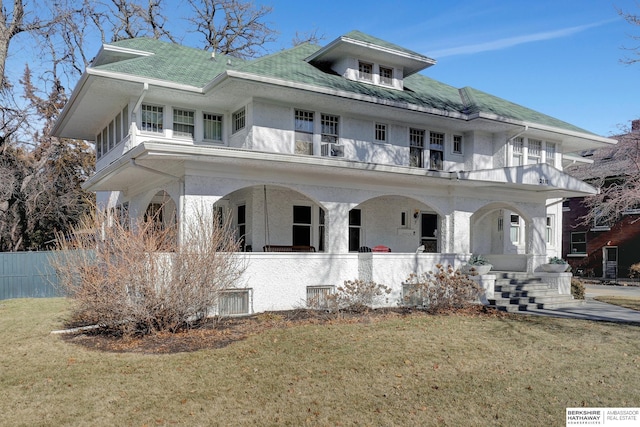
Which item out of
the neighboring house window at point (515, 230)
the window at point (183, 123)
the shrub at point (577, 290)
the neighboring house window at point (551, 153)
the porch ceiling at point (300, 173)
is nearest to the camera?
the porch ceiling at point (300, 173)

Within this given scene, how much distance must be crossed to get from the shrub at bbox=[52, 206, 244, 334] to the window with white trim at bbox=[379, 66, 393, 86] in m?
9.54

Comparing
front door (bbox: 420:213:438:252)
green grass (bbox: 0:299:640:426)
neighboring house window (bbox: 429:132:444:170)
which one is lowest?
green grass (bbox: 0:299:640:426)

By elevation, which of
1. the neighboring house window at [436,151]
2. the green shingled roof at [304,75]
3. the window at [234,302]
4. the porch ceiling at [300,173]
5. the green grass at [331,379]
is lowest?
the green grass at [331,379]

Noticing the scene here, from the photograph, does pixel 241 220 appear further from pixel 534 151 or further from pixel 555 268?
pixel 534 151

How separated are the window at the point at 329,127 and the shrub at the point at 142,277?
6.25 metres

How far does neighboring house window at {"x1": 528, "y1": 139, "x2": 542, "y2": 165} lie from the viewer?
1986cm

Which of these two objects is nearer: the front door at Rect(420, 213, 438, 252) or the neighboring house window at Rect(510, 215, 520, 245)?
the front door at Rect(420, 213, 438, 252)

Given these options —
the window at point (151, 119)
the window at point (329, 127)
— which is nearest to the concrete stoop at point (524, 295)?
the window at point (329, 127)

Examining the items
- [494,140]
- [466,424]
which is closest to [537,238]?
[494,140]

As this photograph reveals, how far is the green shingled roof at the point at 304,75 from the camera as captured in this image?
14648mm

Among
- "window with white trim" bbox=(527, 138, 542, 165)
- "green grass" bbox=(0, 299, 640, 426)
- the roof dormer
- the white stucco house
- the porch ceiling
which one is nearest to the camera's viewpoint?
"green grass" bbox=(0, 299, 640, 426)

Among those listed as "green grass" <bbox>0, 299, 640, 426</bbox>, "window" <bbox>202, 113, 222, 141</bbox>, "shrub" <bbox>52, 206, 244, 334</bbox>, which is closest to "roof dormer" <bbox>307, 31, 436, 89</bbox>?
"window" <bbox>202, 113, 222, 141</bbox>

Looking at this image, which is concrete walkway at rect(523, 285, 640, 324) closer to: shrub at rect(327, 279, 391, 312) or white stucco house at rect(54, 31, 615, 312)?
white stucco house at rect(54, 31, 615, 312)

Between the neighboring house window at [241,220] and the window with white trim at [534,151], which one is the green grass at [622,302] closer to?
the window with white trim at [534,151]
